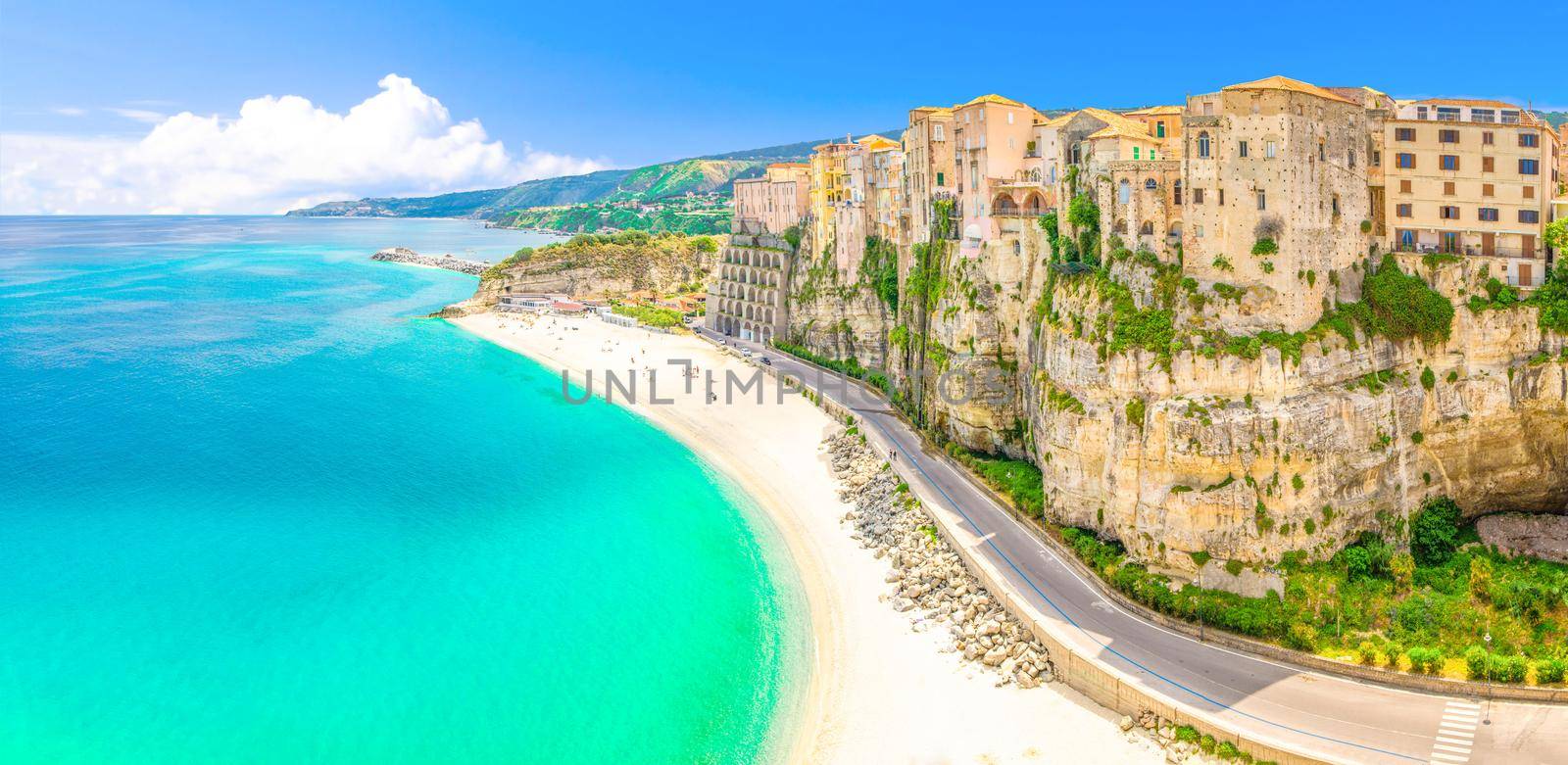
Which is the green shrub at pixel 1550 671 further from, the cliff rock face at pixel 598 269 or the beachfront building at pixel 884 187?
the cliff rock face at pixel 598 269

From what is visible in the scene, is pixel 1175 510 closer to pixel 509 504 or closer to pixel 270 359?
pixel 509 504

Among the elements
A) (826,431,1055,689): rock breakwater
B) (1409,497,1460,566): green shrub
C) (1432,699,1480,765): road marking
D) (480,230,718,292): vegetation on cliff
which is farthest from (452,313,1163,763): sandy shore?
(480,230,718,292): vegetation on cliff

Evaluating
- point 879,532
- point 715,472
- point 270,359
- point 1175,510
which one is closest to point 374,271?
point 270,359

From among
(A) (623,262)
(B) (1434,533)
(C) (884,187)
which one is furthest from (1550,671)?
(A) (623,262)

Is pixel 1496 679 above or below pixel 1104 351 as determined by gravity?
below

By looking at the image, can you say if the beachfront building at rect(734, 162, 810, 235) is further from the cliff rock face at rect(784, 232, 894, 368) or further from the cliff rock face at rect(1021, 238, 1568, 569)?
the cliff rock face at rect(1021, 238, 1568, 569)

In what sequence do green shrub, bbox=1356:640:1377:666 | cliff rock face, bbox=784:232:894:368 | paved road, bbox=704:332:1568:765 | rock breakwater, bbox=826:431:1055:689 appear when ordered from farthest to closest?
cliff rock face, bbox=784:232:894:368
rock breakwater, bbox=826:431:1055:689
green shrub, bbox=1356:640:1377:666
paved road, bbox=704:332:1568:765

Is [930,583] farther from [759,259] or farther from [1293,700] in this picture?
[759,259]
